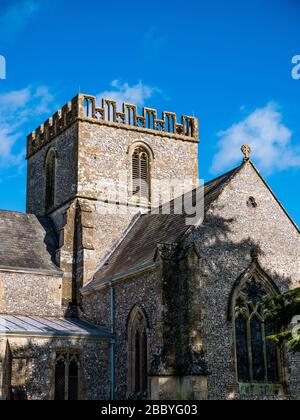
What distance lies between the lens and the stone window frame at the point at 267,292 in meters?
24.1

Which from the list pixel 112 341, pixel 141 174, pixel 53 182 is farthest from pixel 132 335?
pixel 53 182

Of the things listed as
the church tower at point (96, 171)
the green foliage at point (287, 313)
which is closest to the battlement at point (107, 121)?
the church tower at point (96, 171)

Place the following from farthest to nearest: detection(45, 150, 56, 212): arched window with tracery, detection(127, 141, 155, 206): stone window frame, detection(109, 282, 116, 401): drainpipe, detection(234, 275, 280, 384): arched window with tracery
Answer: detection(45, 150, 56, 212): arched window with tracery → detection(127, 141, 155, 206): stone window frame → detection(109, 282, 116, 401): drainpipe → detection(234, 275, 280, 384): arched window with tracery

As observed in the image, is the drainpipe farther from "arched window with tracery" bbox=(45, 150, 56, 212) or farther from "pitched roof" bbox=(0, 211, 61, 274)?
"arched window with tracery" bbox=(45, 150, 56, 212)

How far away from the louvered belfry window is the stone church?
61mm

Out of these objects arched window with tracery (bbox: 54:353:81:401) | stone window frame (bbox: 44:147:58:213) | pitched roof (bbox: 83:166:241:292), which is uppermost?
stone window frame (bbox: 44:147:58:213)

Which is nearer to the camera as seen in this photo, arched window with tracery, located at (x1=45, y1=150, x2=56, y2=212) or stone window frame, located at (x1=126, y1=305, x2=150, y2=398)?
stone window frame, located at (x1=126, y1=305, x2=150, y2=398)

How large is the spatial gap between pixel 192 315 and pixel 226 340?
186cm

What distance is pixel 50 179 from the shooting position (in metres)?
36.8

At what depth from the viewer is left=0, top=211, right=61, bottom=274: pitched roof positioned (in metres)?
30.4

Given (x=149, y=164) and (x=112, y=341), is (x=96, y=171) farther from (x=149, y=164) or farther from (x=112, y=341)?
(x=112, y=341)

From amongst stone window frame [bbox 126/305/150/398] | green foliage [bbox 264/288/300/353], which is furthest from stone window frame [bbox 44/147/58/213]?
green foliage [bbox 264/288/300/353]
